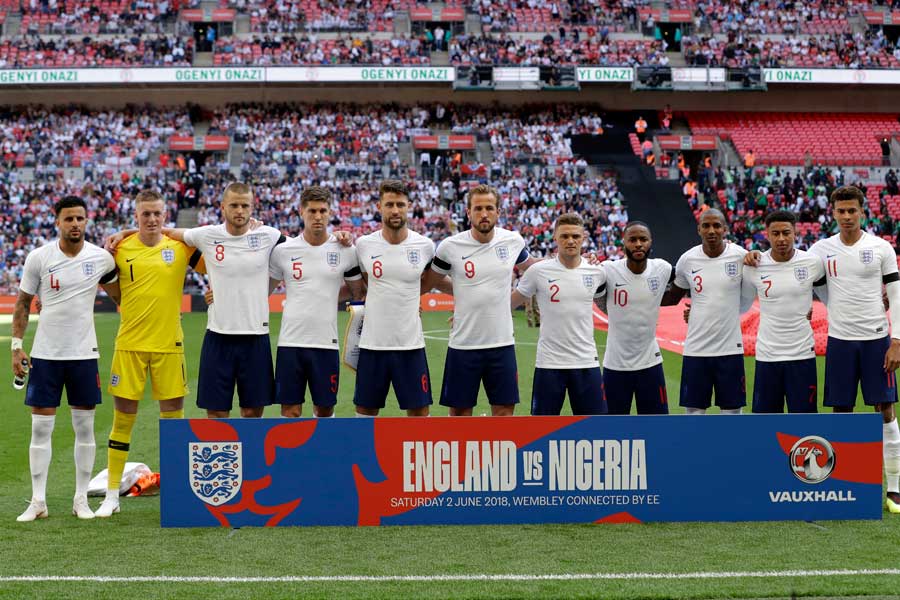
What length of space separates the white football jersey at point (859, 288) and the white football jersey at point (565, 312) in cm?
180

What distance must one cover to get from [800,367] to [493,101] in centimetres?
3946

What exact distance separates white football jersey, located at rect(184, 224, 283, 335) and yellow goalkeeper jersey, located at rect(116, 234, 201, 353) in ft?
0.83

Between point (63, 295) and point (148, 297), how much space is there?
59 centimetres

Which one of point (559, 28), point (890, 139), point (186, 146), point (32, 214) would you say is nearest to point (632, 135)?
point (559, 28)

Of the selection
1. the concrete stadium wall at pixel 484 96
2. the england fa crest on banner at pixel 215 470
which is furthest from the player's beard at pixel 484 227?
the concrete stadium wall at pixel 484 96

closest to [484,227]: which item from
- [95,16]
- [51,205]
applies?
[51,205]

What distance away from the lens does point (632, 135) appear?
44.3 metres

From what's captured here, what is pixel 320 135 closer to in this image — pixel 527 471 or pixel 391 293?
pixel 391 293

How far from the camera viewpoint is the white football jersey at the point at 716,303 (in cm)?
778

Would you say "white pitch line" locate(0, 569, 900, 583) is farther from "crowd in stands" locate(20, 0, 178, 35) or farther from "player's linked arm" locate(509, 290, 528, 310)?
"crowd in stands" locate(20, 0, 178, 35)

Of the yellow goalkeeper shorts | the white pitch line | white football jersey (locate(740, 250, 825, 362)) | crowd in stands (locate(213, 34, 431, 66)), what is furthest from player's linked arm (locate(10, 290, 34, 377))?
crowd in stands (locate(213, 34, 431, 66))

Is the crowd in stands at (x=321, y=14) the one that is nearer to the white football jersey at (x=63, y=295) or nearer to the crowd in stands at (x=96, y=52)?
the crowd in stands at (x=96, y=52)

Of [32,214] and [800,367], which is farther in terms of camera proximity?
[32,214]

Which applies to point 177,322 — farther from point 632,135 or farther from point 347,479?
point 632,135
